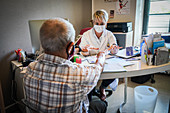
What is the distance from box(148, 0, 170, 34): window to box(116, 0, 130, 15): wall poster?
542 mm

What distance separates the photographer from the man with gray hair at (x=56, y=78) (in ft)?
2.59

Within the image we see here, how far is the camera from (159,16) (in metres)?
2.99

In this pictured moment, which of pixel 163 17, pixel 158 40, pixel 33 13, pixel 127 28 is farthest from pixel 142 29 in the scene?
pixel 33 13

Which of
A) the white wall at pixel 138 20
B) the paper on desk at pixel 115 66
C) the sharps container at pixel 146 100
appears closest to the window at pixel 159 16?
the white wall at pixel 138 20

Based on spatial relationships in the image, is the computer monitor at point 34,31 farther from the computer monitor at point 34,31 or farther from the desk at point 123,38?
the desk at point 123,38

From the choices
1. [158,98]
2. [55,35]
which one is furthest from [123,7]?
[55,35]

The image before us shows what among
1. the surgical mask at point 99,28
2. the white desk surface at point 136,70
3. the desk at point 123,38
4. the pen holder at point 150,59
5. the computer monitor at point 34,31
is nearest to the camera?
the white desk surface at point 136,70

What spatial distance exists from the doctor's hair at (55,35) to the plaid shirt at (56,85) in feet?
0.21

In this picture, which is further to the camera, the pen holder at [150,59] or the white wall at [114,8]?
the white wall at [114,8]

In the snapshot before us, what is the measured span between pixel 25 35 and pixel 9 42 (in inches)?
10.3

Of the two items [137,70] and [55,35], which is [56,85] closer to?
[55,35]

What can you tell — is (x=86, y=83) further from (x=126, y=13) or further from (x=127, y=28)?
(x=126, y=13)

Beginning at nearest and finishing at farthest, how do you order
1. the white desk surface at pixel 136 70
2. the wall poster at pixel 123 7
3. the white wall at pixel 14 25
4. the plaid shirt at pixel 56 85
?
the plaid shirt at pixel 56 85 → the white desk surface at pixel 136 70 → the white wall at pixel 14 25 → the wall poster at pixel 123 7

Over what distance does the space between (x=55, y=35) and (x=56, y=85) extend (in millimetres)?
A: 295
